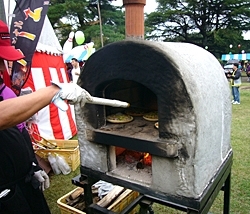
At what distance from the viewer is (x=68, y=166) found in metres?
4.08

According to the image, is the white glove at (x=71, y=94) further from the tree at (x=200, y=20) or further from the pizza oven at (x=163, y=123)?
the tree at (x=200, y=20)

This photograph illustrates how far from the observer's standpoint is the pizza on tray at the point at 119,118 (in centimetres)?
215

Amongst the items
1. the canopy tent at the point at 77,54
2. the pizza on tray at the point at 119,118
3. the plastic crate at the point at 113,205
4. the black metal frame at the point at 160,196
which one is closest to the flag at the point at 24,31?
the plastic crate at the point at 113,205

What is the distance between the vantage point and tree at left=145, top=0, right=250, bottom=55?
24.2 meters

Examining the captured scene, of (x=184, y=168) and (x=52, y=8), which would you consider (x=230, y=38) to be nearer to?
(x=52, y=8)

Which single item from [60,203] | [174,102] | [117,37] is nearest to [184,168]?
[174,102]

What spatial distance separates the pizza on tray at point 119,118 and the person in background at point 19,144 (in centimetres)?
65

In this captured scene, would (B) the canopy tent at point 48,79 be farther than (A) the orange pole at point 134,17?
Yes

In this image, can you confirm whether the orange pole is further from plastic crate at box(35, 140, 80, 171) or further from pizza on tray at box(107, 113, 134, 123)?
plastic crate at box(35, 140, 80, 171)

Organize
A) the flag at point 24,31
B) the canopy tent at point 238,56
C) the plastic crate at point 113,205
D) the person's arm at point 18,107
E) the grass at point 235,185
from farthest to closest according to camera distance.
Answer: the canopy tent at point 238,56 < the flag at point 24,31 < the grass at point 235,185 < the plastic crate at point 113,205 < the person's arm at point 18,107

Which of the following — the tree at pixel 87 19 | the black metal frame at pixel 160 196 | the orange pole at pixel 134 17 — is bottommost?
the black metal frame at pixel 160 196

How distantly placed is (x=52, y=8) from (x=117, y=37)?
488 cm

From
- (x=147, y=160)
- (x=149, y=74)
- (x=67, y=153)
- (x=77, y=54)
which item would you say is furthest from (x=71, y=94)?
(x=77, y=54)

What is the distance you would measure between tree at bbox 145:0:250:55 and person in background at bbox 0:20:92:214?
24179 millimetres
